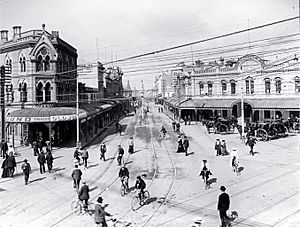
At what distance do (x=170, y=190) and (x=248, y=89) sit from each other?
35.2 metres

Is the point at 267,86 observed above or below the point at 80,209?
above

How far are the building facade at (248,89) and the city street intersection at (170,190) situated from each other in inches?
676

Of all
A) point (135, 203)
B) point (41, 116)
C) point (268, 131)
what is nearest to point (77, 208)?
point (135, 203)

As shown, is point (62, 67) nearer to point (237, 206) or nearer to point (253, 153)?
point (253, 153)

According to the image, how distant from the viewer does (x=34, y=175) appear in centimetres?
2030

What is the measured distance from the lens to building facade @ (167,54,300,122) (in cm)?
4219

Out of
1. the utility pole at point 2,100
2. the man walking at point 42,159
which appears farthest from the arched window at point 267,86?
the man walking at point 42,159

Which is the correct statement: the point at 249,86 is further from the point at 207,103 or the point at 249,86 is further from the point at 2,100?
the point at 2,100

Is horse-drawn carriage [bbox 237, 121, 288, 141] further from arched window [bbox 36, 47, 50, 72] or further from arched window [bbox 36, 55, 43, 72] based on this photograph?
arched window [bbox 36, 55, 43, 72]

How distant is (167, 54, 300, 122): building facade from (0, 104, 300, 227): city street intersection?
17.2 metres

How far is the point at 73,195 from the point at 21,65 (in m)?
23.6

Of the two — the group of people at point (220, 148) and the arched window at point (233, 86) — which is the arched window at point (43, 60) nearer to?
the group of people at point (220, 148)

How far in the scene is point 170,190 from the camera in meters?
16.0

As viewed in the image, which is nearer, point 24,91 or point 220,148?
point 220,148
